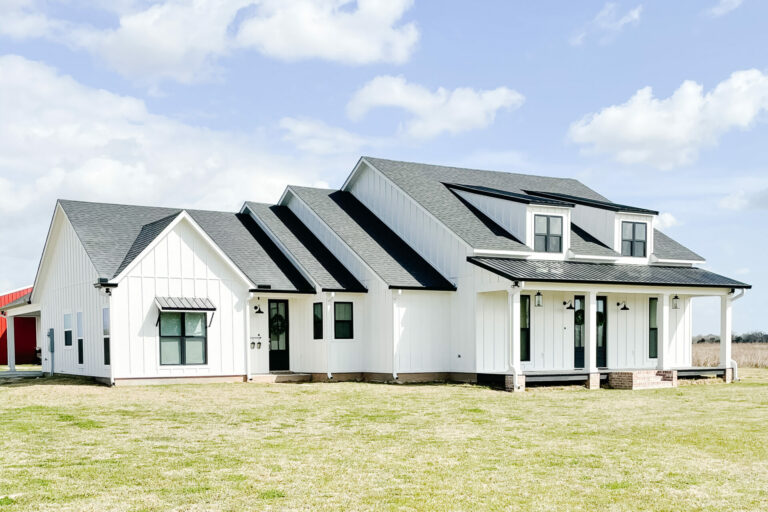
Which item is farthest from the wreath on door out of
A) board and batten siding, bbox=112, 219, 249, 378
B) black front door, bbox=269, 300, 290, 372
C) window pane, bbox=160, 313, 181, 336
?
window pane, bbox=160, 313, 181, 336

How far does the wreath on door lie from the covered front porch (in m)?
6.24

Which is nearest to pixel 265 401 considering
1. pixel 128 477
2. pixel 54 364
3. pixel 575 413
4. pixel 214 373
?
pixel 214 373

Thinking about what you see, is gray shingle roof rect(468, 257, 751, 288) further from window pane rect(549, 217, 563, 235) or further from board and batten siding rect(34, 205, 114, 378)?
board and batten siding rect(34, 205, 114, 378)

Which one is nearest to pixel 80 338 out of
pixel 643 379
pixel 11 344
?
pixel 11 344

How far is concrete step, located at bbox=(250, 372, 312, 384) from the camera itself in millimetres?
24861

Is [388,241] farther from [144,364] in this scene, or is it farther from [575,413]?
[575,413]

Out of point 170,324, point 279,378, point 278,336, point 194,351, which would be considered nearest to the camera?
point 170,324

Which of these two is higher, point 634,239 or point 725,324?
point 634,239

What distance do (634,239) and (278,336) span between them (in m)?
12.8

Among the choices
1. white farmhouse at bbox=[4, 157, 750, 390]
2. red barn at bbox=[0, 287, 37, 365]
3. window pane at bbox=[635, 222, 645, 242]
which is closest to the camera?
white farmhouse at bbox=[4, 157, 750, 390]

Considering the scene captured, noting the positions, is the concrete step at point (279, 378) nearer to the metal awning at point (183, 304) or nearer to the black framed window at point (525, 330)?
the metal awning at point (183, 304)

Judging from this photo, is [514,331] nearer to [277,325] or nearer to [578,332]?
[578,332]

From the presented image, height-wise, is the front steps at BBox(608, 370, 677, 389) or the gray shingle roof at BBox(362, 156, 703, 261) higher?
the gray shingle roof at BBox(362, 156, 703, 261)

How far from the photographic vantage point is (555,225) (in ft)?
89.5
